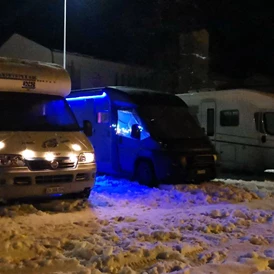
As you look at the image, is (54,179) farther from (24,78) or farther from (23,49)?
(23,49)

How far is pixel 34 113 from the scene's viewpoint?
10352mm

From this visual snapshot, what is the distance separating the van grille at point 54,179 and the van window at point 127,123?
356 centimetres

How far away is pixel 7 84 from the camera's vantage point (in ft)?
33.3

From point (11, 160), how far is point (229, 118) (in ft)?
33.1

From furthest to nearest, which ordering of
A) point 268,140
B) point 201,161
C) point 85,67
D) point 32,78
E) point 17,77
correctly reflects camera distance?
1. point 85,67
2. point 268,140
3. point 201,161
4. point 32,78
5. point 17,77

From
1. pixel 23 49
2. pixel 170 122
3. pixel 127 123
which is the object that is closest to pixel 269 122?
pixel 170 122

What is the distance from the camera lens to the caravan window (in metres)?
16.6

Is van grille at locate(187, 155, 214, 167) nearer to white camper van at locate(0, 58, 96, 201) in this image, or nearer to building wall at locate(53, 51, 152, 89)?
white camper van at locate(0, 58, 96, 201)

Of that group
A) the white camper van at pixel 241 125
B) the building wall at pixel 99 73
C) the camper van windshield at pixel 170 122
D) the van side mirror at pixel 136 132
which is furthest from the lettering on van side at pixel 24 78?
the building wall at pixel 99 73

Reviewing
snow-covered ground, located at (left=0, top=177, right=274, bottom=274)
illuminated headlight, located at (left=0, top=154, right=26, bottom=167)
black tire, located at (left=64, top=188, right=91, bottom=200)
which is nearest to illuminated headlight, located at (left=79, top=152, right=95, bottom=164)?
black tire, located at (left=64, top=188, right=91, bottom=200)

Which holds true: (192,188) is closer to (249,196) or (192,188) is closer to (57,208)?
(249,196)

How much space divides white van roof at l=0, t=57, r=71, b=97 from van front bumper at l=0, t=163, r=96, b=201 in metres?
1.87

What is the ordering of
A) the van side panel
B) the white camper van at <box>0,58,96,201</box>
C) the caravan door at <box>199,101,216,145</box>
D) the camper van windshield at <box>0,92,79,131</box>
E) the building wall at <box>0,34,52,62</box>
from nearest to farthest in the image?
1. the white camper van at <box>0,58,96,201</box>
2. the camper van windshield at <box>0,92,79,131</box>
3. the van side panel
4. the caravan door at <box>199,101,216,145</box>
5. the building wall at <box>0,34,52,62</box>

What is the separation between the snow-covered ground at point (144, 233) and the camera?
6.42 metres
